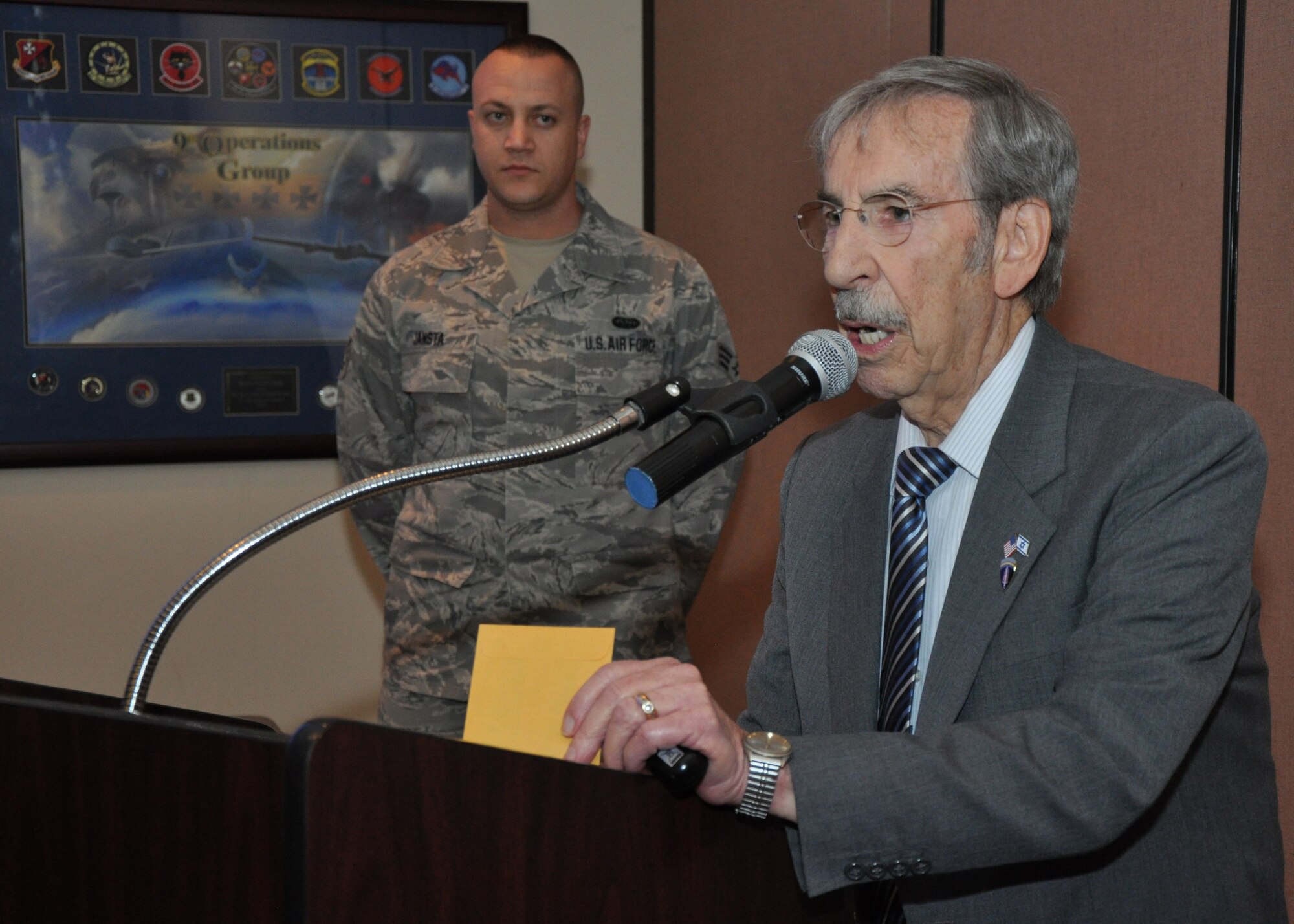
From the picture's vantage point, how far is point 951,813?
0.92m

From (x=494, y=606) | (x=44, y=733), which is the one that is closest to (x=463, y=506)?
(x=494, y=606)

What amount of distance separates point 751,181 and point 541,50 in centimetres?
64

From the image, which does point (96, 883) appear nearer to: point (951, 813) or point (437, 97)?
point (951, 813)

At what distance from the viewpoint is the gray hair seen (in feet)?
4.14

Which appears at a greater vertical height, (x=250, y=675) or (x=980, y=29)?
(x=980, y=29)

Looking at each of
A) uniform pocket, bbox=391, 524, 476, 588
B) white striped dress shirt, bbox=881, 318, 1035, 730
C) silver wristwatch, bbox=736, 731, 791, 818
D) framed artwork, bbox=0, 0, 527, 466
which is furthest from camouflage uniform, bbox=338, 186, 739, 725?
silver wristwatch, bbox=736, 731, 791, 818

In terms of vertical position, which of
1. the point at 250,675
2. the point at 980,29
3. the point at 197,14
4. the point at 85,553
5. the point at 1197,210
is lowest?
the point at 250,675

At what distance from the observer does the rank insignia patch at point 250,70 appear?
3350 millimetres

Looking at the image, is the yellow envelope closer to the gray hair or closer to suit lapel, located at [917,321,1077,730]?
suit lapel, located at [917,321,1077,730]

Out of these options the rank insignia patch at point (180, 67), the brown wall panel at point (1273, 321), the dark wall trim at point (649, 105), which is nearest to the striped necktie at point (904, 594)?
the brown wall panel at point (1273, 321)

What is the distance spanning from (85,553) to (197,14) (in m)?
1.48

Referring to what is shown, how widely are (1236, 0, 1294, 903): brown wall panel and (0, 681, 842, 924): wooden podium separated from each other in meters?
1.04

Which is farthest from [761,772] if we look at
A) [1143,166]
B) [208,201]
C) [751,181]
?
[208,201]

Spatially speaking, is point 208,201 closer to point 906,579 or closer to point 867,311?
point 867,311
